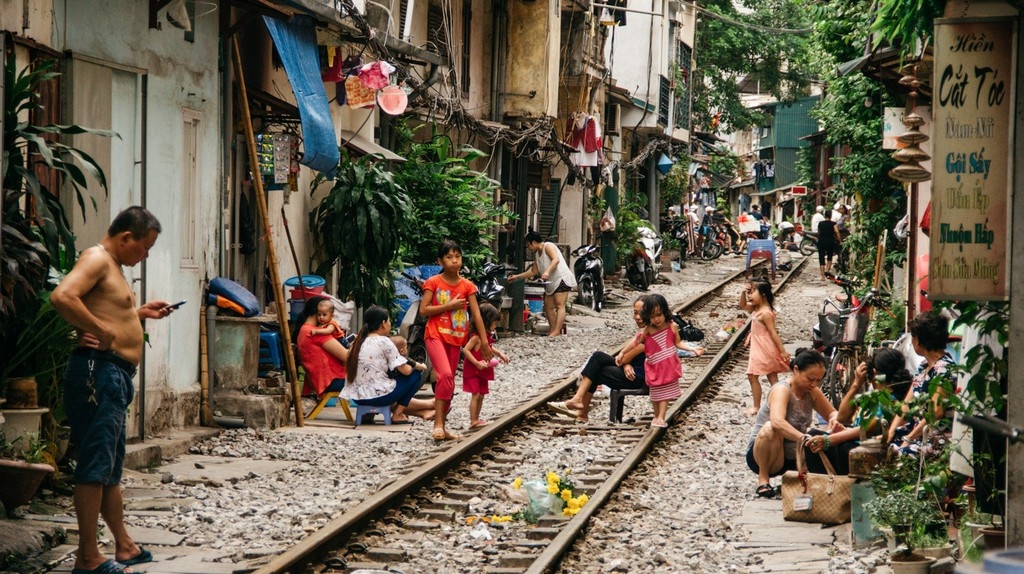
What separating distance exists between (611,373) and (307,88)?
419 centimetres

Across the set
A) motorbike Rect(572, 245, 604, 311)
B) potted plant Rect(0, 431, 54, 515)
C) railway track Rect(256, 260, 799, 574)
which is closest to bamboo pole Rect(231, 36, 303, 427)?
railway track Rect(256, 260, 799, 574)

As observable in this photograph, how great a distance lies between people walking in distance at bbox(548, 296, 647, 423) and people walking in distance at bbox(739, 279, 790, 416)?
4.10 feet

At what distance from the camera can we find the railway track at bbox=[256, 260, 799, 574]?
755 centimetres

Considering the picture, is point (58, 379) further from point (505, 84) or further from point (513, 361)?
A: point (505, 84)

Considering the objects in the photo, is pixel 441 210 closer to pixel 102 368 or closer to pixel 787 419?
pixel 787 419

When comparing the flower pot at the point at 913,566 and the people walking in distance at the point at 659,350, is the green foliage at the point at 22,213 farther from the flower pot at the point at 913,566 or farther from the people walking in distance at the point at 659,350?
the people walking in distance at the point at 659,350

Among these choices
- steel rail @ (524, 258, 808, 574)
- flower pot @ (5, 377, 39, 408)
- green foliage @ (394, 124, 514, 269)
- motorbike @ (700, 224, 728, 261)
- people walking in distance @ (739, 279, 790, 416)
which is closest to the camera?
steel rail @ (524, 258, 808, 574)

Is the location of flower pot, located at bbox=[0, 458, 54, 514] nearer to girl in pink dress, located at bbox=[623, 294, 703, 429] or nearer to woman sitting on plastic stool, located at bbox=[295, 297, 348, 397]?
woman sitting on plastic stool, located at bbox=[295, 297, 348, 397]

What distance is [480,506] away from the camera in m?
9.19

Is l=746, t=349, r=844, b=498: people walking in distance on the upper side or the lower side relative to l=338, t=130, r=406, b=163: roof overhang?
lower

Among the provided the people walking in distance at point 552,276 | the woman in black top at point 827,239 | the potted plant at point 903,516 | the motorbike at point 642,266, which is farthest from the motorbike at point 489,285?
the woman in black top at point 827,239

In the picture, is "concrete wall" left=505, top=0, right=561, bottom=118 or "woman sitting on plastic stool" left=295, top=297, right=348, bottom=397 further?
"concrete wall" left=505, top=0, right=561, bottom=118

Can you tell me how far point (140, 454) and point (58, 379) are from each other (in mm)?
1232

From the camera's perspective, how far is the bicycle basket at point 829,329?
45.5ft
